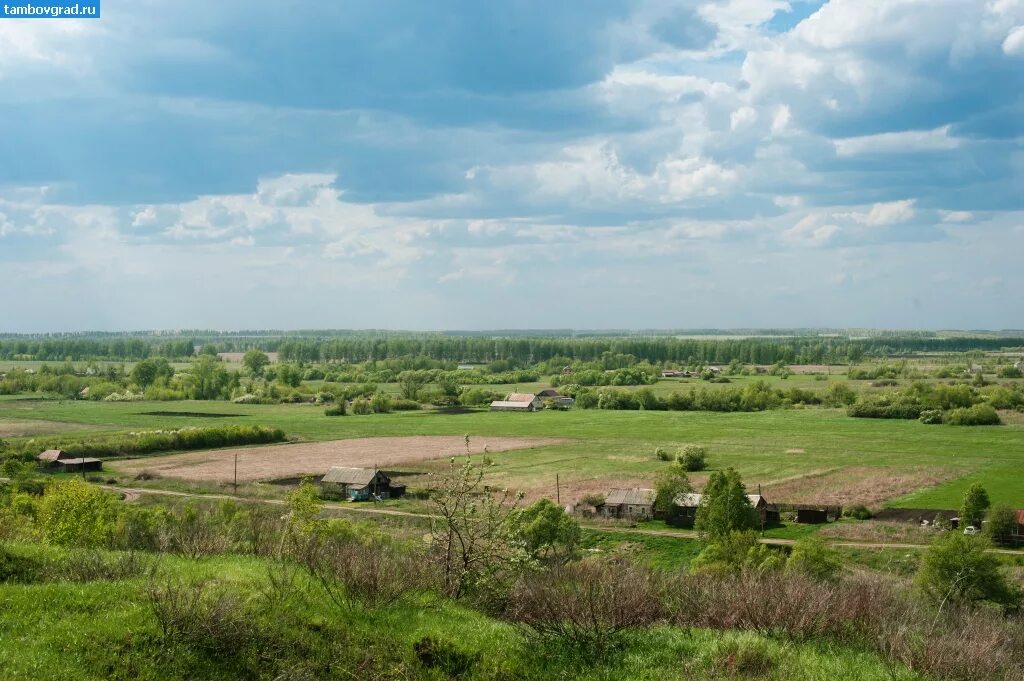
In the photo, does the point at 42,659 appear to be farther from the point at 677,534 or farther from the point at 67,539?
the point at 677,534

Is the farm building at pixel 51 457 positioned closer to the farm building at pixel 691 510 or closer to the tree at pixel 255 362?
the farm building at pixel 691 510

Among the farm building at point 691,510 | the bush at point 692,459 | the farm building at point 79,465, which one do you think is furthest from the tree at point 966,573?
the farm building at point 79,465

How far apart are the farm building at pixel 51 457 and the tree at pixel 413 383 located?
6316 cm

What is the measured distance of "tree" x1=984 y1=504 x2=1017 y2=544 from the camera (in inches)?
1482

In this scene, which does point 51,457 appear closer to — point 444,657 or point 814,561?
point 814,561

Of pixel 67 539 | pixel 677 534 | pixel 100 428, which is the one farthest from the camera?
pixel 100 428

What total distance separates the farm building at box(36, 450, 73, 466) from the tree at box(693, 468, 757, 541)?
4514 centimetres

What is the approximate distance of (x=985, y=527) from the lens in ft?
125

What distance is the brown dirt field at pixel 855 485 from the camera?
48.2 metres

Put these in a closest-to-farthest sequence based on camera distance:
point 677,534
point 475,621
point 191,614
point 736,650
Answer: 1. point 191,614
2. point 736,650
3. point 475,621
4. point 677,534

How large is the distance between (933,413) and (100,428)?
8312 centimetres

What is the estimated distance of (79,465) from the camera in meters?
59.4

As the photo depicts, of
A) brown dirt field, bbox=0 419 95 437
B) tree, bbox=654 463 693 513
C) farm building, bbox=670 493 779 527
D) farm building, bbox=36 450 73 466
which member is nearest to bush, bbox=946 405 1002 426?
farm building, bbox=670 493 779 527

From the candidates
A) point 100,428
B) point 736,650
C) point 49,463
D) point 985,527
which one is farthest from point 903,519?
point 100,428
